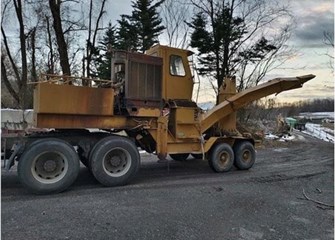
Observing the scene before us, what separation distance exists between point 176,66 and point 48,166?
359 centimetres

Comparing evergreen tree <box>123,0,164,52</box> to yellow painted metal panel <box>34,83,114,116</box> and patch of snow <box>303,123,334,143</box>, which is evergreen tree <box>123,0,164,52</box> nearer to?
patch of snow <box>303,123,334,143</box>

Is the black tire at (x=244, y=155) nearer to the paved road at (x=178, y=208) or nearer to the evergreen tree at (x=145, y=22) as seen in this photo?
the paved road at (x=178, y=208)

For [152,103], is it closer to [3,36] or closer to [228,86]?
[228,86]

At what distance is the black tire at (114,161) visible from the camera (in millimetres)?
6562

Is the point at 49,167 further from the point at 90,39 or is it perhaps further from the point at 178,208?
the point at 90,39

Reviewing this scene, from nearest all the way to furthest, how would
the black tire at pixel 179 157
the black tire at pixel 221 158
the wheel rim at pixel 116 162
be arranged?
the wheel rim at pixel 116 162
the black tire at pixel 221 158
the black tire at pixel 179 157

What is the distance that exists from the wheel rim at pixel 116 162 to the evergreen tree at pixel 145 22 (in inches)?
683

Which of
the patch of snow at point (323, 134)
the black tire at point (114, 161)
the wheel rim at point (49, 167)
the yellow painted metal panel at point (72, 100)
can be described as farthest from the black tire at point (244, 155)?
the patch of snow at point (323, 134)

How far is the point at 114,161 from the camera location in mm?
6777

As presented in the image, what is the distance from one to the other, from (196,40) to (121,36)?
333 inches

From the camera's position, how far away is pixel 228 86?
8.95 m

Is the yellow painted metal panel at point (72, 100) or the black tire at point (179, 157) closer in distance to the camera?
the yellow painted metal panel at point (72, 100)

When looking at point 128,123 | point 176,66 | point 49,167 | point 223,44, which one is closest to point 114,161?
point 128,123

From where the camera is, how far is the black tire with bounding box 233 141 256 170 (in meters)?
8.65
